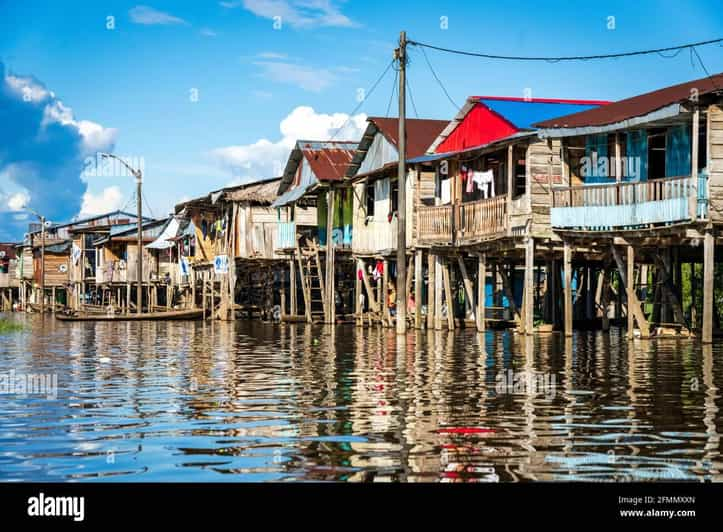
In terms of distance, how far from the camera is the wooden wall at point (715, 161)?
24219 millimetres

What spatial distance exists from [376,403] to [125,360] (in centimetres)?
943

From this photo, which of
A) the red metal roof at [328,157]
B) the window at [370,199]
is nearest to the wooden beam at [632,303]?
the window at [370,199]

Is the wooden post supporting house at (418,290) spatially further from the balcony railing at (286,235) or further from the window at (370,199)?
the balcony railing at (286,235)

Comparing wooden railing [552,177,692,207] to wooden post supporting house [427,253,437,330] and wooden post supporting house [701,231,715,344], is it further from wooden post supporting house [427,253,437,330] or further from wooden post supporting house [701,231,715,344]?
wooden post supporting house [427,253,437,330]

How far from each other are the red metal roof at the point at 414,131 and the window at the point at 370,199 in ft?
9.13

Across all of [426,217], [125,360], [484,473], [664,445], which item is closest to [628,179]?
[426,217]

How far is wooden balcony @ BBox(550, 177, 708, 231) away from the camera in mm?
24359

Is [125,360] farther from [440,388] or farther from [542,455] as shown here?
[542,455]

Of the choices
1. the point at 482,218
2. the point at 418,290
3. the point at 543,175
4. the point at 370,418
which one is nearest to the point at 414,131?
the point at 418,290

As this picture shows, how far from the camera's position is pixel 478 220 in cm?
3209

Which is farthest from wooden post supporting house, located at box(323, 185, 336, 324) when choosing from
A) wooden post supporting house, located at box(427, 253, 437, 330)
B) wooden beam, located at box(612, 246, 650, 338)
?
wooden beam, located at box(612, 246, 650, 338)

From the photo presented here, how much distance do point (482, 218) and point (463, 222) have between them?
1294 mm

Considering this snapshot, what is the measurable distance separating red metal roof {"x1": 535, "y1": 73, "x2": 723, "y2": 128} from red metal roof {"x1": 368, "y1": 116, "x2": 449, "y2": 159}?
27.1ft

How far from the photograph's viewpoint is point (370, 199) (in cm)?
4206
